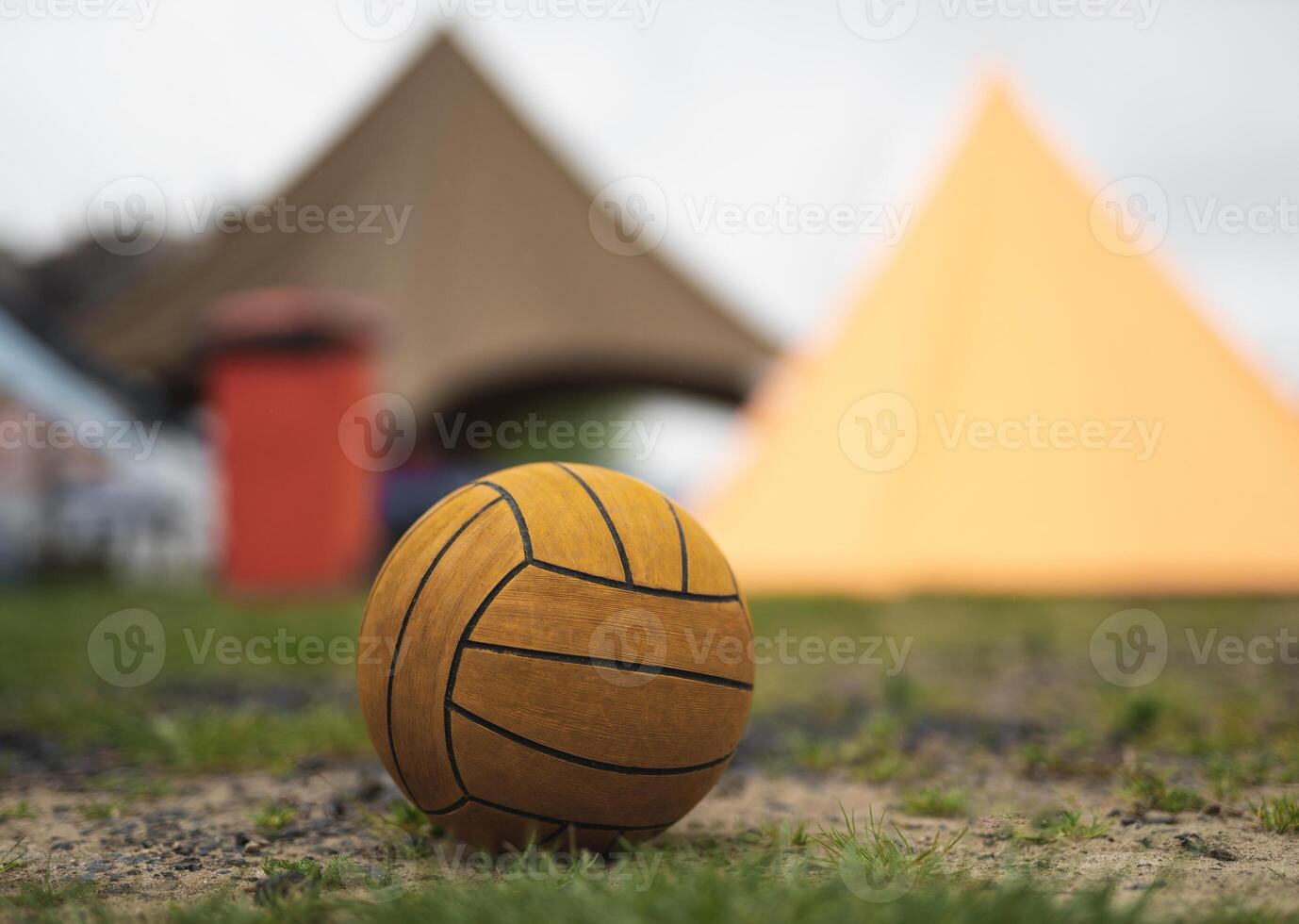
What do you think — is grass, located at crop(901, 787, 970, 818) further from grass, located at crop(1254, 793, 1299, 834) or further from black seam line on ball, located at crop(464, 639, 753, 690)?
black seam line on ball, located at crop(464, 639, 753, 690)

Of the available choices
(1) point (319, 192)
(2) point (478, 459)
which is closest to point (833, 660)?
(1) point (319, 192)

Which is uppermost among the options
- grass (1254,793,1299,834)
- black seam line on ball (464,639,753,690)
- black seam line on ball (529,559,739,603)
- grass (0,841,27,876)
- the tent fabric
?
the tent fabric

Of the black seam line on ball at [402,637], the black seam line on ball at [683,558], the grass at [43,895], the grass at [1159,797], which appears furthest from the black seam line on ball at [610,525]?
the grass at [1159,797]

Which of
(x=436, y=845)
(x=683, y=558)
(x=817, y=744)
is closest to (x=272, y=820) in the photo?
(x=436, y=845)

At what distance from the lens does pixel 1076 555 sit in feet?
27.0

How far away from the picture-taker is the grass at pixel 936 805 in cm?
289

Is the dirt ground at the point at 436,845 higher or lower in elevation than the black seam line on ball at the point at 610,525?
lower

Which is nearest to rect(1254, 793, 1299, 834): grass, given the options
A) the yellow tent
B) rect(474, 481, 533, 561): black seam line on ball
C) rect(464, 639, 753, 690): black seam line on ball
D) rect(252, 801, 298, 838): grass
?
rect(464, 639, 753, 690): black seam line on ball

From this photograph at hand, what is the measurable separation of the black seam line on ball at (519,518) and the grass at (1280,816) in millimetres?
1917

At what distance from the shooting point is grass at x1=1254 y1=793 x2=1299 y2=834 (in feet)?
8.19

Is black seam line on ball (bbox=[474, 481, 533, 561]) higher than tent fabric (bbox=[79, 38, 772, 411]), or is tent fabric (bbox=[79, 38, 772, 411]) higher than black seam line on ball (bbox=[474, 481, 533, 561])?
tent fabric (bbox=[79, 38, 772, 411])

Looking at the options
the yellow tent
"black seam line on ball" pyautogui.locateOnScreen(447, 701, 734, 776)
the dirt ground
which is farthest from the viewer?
the yellow tent

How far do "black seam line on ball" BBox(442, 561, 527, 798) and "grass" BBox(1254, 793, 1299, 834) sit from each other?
1.93 metres

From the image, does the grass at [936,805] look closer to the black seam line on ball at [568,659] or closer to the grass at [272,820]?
the black seam line on ball at [568,659]
